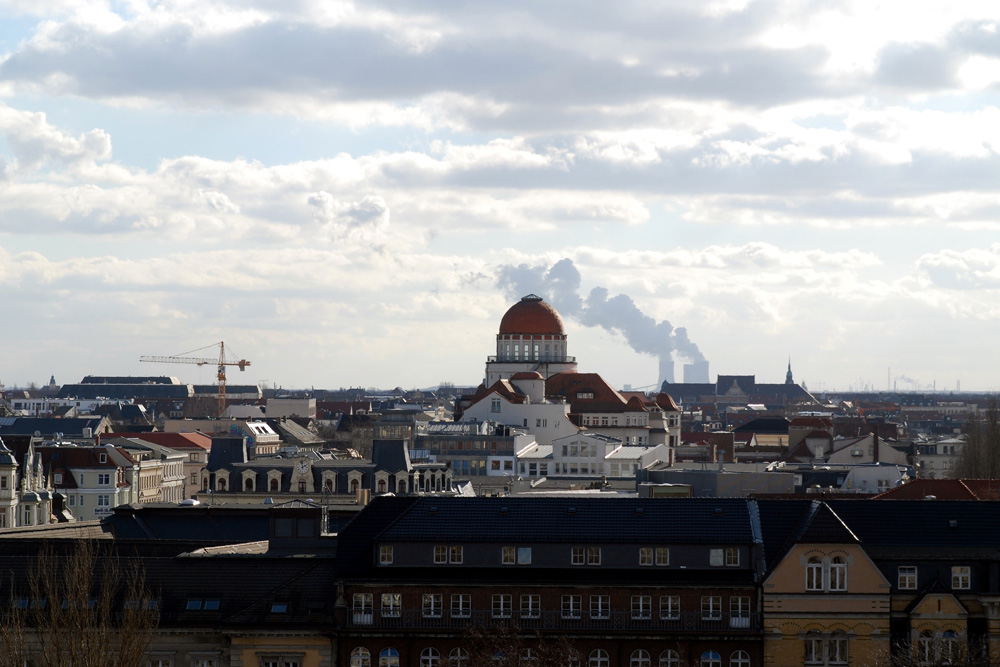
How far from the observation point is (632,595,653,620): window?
60000 millimetres

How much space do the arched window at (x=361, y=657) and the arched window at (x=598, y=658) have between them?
6903 mm

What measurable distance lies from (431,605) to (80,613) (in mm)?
11362

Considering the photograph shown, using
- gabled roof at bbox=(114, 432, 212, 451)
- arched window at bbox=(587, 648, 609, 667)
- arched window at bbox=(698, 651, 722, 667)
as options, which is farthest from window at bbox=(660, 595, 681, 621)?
gabled roof at bbox=(114, 432, 212, 451)

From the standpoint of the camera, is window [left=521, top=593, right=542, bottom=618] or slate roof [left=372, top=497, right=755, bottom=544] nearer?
window [left=521, top=593, right=542, bottom=618]

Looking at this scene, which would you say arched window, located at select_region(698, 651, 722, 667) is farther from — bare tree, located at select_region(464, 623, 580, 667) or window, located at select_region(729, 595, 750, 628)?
bare tree, located at select_region(464, 623, 580, 667)

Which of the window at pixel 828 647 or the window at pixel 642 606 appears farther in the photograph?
the window at pixel 642 606

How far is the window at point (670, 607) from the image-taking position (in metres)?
59.9

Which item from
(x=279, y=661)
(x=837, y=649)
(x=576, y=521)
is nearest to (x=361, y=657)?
(x=279, y=661)

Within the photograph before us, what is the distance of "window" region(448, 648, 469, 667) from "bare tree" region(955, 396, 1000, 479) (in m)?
99.1

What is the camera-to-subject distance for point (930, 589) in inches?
2357

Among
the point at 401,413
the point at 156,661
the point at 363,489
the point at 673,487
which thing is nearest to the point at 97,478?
the point at 363,489

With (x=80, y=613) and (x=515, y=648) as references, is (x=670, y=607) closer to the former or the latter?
(x=515, y=648)

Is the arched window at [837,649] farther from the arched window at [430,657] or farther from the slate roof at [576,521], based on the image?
the arched window at [430,657]

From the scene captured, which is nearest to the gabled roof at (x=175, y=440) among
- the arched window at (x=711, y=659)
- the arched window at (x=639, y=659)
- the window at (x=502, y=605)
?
the window at (x=502, y=605)
